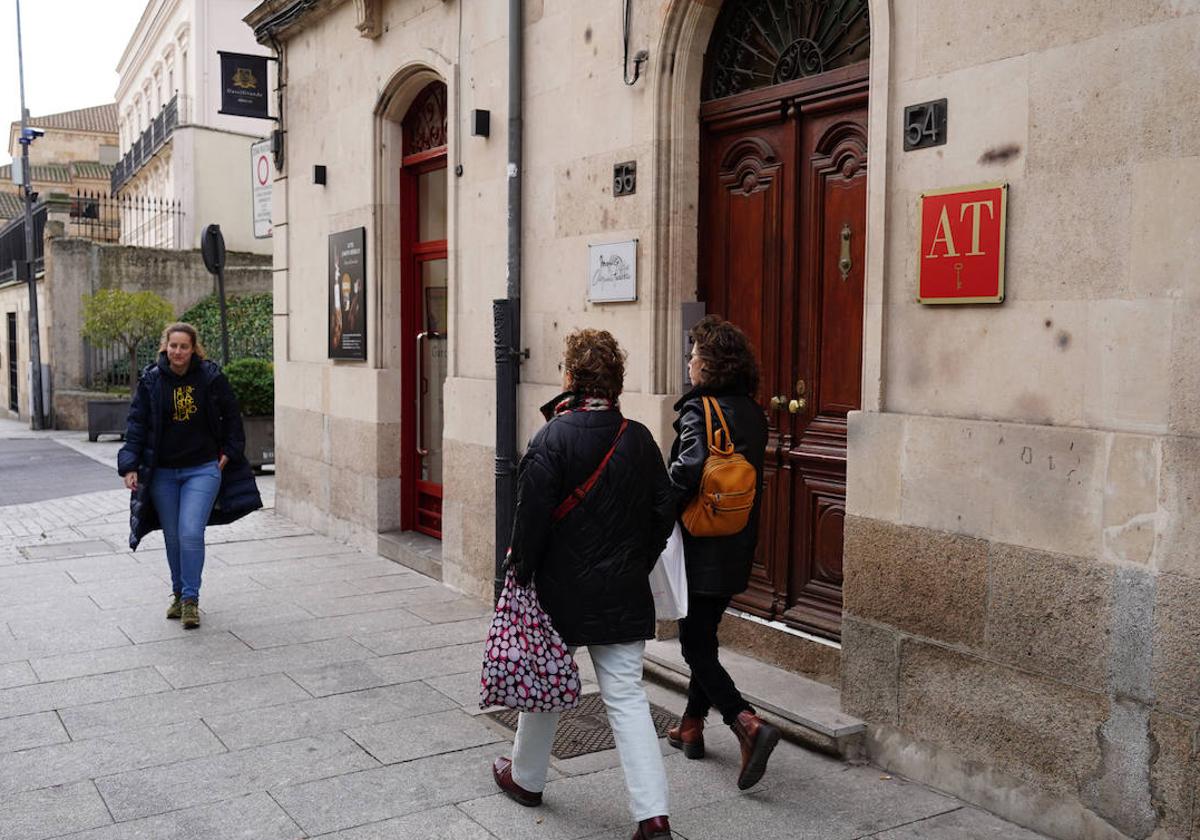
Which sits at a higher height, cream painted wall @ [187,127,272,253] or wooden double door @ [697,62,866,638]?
cream painted wall @ [187,127,272,253]

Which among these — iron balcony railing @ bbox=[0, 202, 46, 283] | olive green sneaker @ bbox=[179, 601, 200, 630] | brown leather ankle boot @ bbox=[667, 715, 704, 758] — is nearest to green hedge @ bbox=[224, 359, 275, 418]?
olive green sneaker @ bbox=[179, 601, 200, 630]

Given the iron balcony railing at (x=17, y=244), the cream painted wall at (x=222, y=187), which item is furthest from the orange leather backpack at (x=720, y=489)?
the cream painted wall at (x=222, y=187)

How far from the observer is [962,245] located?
449 centimetres

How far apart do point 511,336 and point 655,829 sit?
152 inches

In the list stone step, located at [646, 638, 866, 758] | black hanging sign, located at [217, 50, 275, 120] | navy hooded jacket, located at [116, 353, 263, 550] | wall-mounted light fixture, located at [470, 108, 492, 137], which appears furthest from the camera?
black hanging sign, located at [217, 50, 275, 120]

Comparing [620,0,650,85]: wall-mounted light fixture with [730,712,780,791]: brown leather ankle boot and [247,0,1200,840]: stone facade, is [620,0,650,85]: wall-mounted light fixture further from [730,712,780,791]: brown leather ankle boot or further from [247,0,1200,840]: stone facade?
[730,712,780,791]: brown leather ankle boot

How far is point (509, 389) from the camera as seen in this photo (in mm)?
7273

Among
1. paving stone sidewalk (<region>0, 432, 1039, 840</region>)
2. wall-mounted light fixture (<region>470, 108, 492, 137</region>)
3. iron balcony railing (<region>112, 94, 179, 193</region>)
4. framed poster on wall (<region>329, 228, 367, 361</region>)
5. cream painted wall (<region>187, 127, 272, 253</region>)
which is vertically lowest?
paving stone sidewalk (<region>0, 432, 1039, 840</region>)

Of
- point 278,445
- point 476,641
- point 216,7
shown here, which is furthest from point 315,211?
point 216,7

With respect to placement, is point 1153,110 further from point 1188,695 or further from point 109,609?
point 109,609

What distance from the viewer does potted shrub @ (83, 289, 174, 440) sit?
2108 centimetres

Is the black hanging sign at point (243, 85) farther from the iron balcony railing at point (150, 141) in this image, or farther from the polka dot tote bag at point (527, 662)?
the iron balcony railing at point (150, 141)

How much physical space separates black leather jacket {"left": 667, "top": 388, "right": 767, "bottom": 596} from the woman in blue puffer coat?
12.1 ft

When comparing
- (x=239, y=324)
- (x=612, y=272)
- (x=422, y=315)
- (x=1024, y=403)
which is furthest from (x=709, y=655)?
(x=239, y=324)
